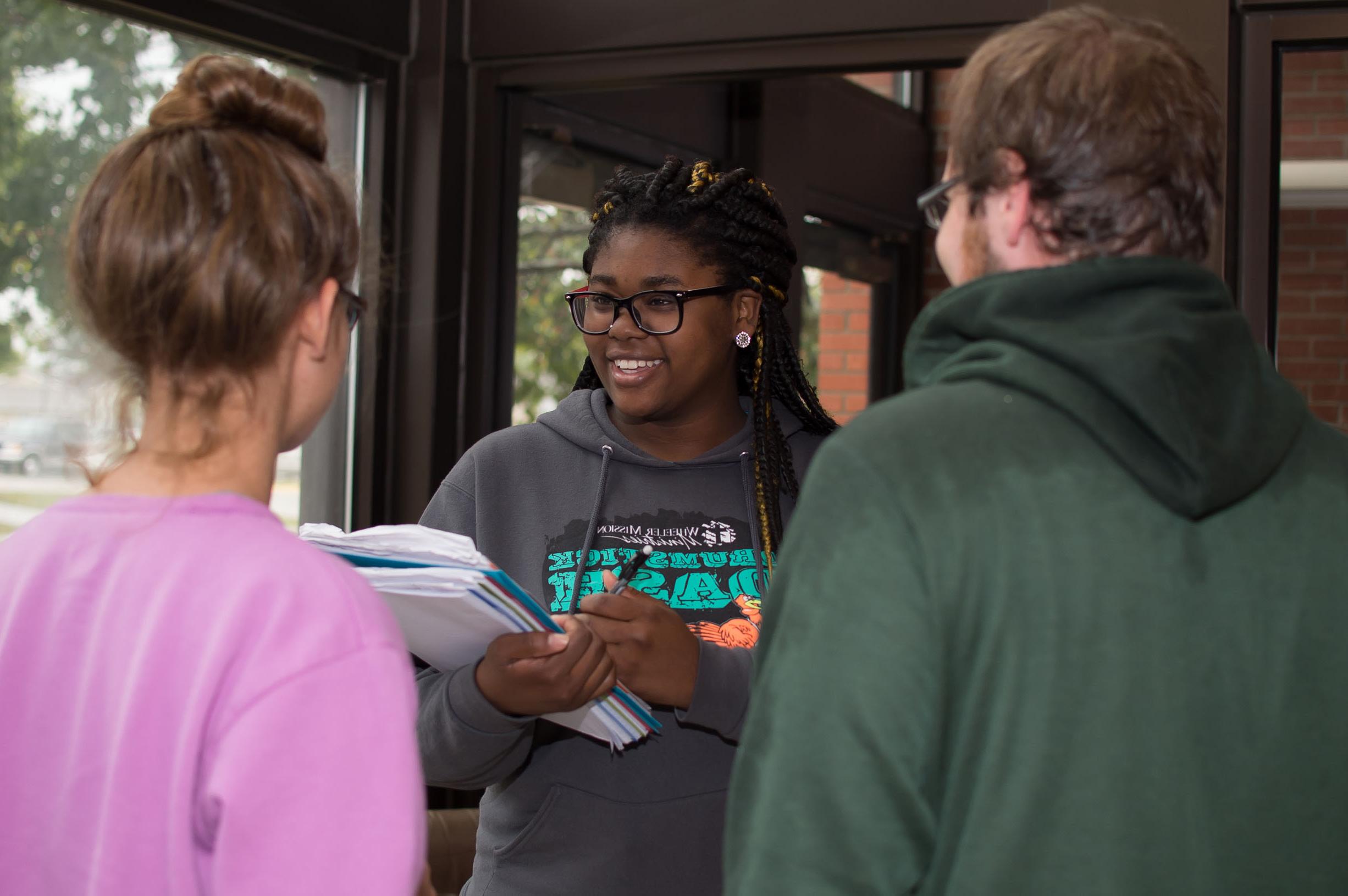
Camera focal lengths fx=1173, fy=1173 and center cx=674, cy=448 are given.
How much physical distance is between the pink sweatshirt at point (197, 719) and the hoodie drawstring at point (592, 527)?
0.70m

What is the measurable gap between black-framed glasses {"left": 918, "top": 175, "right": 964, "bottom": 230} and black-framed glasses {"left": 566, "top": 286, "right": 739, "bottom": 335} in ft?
2.10

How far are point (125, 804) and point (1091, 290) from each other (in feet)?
2.46

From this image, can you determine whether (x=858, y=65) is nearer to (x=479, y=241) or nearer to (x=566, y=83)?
(x=566, y=83)

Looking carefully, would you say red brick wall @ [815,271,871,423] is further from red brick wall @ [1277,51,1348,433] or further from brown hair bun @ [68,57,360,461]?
brown hair bun @ [68,57,360,461]

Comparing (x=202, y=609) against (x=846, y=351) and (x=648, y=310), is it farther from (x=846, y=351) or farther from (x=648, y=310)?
(x=846, y=351)

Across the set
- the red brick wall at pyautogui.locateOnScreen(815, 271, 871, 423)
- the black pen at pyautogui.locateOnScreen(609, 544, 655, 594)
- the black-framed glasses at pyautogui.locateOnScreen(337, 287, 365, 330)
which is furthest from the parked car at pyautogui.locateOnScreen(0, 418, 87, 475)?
the red brick wall at pyautogui.locateOnScreen(815, 271, 871, 423)

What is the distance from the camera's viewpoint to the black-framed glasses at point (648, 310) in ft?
5.40

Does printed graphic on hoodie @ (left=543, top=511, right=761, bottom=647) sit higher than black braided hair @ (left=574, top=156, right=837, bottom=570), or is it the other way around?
black braided hair @ (left=574, top=156, right=837, bottom=570)

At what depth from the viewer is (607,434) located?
1680 mm

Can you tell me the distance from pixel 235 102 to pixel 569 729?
90 cm

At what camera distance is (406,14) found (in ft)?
8.90

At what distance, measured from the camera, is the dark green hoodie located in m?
0.79

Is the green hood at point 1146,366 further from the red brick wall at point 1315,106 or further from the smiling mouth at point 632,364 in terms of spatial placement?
the red brick wall at point 1315,106

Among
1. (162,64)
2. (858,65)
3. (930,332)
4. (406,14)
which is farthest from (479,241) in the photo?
(930,332)
